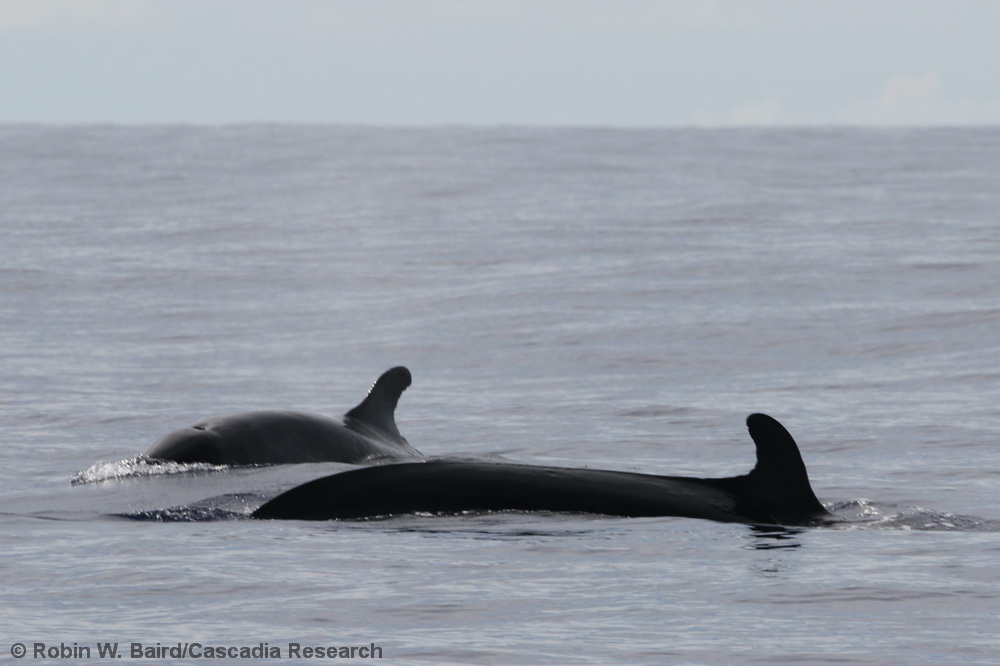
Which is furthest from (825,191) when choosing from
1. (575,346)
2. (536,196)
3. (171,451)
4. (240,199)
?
(171,451)

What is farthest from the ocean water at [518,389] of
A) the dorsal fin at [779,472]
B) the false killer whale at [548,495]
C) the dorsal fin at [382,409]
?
the dorsal fin at [382,409]

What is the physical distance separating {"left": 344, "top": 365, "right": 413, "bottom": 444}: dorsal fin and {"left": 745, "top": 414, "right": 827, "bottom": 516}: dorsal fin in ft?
13.4

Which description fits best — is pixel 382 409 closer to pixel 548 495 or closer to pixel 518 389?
pixel 548 495

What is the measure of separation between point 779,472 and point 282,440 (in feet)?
13.2

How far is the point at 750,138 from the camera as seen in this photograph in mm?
68250

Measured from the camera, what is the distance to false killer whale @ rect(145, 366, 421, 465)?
11305 millimetres

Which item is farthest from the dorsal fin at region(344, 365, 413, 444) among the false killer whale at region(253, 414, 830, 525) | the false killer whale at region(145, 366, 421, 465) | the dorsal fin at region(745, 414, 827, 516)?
the dorsal fin at region(745, 414, 827, 516)

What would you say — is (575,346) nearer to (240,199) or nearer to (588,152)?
(240,199)

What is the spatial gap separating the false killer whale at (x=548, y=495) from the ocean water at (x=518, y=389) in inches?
4.3

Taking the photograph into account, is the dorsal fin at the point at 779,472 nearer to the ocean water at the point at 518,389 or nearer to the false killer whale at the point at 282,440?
the ocean water at the point at 518,389

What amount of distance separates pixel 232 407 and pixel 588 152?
42.1m

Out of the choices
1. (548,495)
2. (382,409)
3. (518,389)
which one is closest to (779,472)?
(548,495)

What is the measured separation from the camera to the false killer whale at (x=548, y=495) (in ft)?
29.1

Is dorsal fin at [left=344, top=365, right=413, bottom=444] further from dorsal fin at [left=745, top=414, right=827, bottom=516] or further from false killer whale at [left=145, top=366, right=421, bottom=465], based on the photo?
dorsal fin at [left=745, top=414, right=827, bottom=516]
